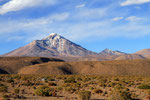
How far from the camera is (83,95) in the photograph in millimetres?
19359

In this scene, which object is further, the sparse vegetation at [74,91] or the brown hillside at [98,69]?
the brown hillside at [98,69]

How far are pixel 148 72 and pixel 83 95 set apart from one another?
73781mm

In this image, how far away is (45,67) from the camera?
93125 millimetres

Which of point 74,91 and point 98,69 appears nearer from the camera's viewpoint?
point 74,91

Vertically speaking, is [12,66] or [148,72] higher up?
[12,66]

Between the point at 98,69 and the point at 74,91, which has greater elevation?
the point at 98,69

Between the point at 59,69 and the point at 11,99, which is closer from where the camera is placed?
the point at 11,99

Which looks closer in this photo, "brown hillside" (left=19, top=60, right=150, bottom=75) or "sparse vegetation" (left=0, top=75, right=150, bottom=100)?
"sparse vegetation" (left=0, top=75, right=150, bottom=100)

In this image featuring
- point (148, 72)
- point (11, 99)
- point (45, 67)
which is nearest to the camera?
point (11, 99)

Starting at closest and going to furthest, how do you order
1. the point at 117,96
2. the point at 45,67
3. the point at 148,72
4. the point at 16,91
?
the point at 117,96 → the point at 16,91 → the point at 148,72 → the point at 45,67

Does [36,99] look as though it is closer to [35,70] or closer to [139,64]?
[35,70]

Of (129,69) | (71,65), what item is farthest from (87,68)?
(129,69)

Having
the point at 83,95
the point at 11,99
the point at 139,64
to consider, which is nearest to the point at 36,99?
the point at 11,99

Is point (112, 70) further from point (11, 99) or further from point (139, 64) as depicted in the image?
point (11, 99)
